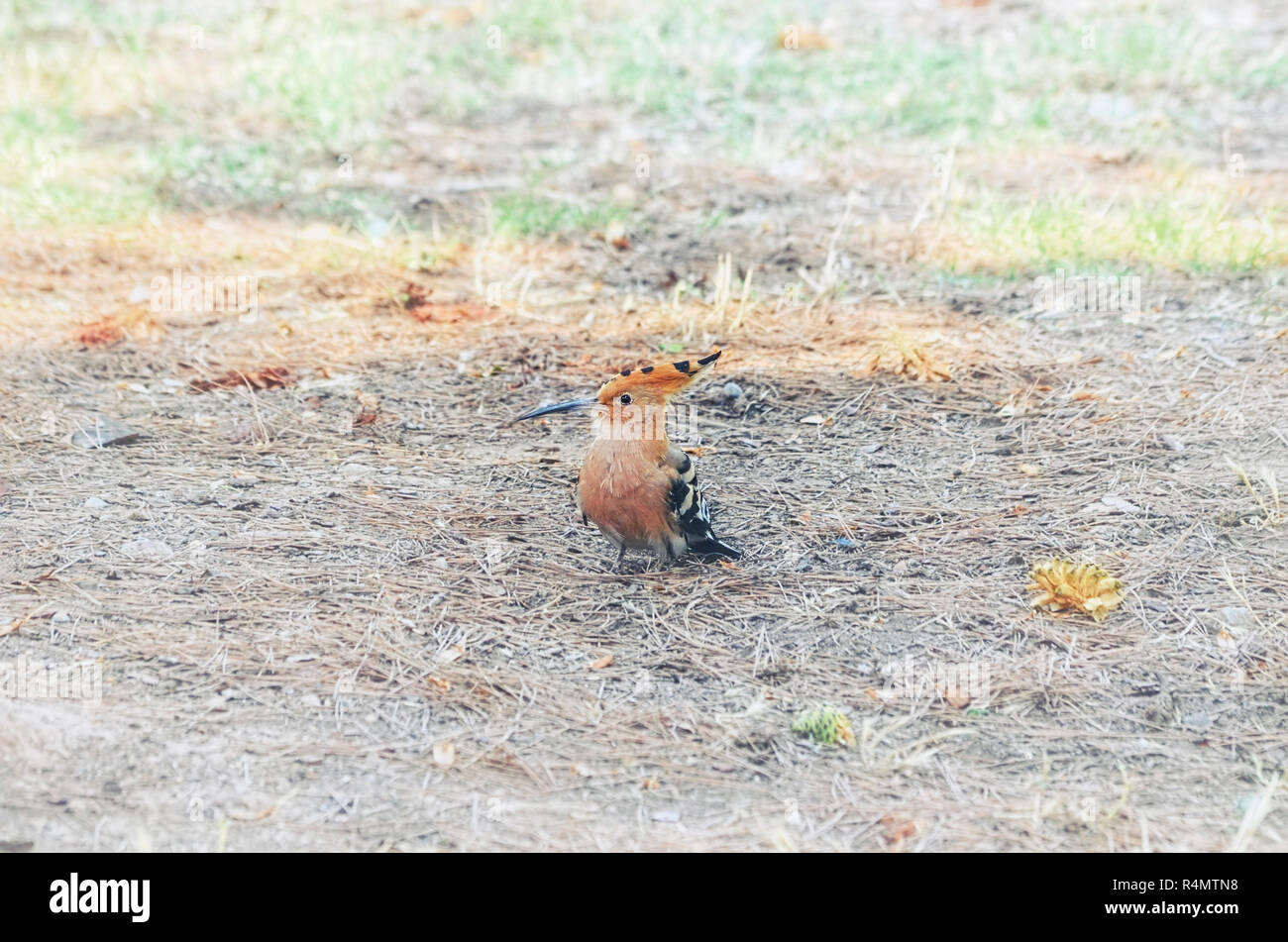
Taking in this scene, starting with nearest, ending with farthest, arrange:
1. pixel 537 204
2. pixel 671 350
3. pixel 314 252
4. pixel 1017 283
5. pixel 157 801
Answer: pixel 157 801
pixel 671 350
pixel 1017 283
pixel 314 252
pixel 537 204

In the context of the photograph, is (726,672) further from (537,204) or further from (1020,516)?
(537,204)

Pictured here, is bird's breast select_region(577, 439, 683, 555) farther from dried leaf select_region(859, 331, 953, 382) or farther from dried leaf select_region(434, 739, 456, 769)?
dried leaf select_region(859, 331, 953, 382)

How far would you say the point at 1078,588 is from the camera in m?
3.55

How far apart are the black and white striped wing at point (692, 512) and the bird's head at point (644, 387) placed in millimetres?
172

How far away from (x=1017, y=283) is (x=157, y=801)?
14.3ft

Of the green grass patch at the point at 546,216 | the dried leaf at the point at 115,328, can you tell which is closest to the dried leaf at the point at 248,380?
the dried leaf at the point at 115,328

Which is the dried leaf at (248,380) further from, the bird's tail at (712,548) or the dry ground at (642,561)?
the bird's tail at (712,548)

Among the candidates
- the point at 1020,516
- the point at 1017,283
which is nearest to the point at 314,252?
the point at 1017,283

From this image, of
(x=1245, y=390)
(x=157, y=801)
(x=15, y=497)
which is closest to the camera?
(x=157, y=801)

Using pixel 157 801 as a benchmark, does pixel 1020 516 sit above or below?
above

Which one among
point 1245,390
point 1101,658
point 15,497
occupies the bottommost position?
point 15,497

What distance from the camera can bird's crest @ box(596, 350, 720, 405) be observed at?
3.68 meters

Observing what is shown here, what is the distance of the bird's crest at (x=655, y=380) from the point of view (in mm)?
3684

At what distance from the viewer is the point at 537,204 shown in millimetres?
6684
